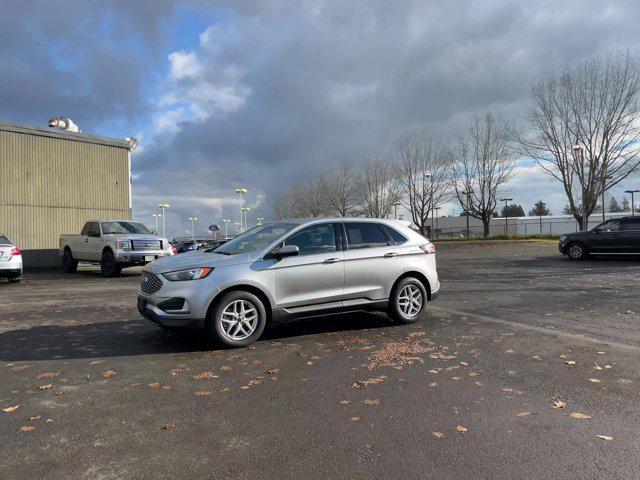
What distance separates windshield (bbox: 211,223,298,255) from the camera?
6906 millimetres

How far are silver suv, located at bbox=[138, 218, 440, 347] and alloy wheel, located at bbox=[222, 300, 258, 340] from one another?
1cm

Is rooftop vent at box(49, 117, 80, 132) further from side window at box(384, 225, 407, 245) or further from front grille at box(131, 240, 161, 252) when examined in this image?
side window at box(384, 225, 407, 245)

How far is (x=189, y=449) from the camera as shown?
3.50 metres

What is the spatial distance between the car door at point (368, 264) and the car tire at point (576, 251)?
623 inches

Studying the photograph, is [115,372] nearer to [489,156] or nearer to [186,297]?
[186,297]

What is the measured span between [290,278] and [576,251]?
58.4ft

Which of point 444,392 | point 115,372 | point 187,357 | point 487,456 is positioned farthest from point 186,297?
point 487,456

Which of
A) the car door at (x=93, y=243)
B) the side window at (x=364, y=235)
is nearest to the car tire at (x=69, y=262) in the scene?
the car door at (x=93, y=243)

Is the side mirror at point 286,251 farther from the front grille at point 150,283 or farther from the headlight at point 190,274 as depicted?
the front grille at point 150,283

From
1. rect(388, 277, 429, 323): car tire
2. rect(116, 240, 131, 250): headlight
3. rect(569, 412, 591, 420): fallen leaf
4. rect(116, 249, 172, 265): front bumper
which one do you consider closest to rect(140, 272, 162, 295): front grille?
rect(388, 277, 429, 323): car tire

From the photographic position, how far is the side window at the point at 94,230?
57.5 feet

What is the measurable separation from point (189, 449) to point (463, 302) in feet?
25.2

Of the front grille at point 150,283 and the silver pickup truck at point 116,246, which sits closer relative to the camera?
the front grille at point 150,283

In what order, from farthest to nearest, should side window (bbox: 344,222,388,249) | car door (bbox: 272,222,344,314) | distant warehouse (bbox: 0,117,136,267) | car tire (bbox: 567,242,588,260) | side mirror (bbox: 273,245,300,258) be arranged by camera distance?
distant warehouse (bbox: 0,117,136,267), car tire (bbox: 567,242,588,260), side window (bbox: 344,222,388,249), car door (bbox: 272,222,344,314), side mirror (bbox: 273,245,300,258)
